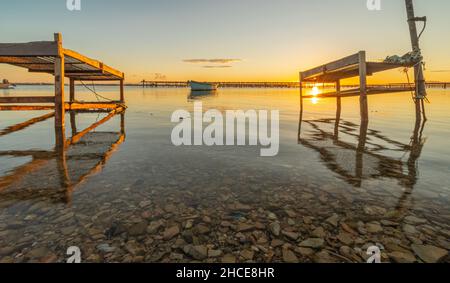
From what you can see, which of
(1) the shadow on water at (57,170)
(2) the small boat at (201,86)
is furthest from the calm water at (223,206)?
(2) the small boat at (201,86)

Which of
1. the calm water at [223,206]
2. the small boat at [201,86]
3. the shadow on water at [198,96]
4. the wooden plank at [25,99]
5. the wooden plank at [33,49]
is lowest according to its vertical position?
the calm water at [223,206]

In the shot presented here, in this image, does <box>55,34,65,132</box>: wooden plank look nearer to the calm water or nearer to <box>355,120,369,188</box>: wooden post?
the calm water

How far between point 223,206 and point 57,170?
3.40m

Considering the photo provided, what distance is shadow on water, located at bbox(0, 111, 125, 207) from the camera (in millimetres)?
3481

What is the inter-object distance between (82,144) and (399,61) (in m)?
11.7

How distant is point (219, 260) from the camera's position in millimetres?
2262

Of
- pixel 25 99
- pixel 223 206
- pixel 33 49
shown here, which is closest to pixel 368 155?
pixel 223 206

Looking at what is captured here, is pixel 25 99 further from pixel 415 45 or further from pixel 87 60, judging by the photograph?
pixel 415 45

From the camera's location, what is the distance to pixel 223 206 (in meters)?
3.26

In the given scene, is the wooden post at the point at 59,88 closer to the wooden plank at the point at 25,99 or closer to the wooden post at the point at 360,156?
the wooden plank at the point at 25,99

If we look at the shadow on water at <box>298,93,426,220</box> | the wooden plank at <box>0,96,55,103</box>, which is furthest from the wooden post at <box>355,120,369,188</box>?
the wooden plank at <box>0,96,55,103</box>

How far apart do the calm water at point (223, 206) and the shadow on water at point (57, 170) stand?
0.03 m

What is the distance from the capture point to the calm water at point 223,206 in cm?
237
